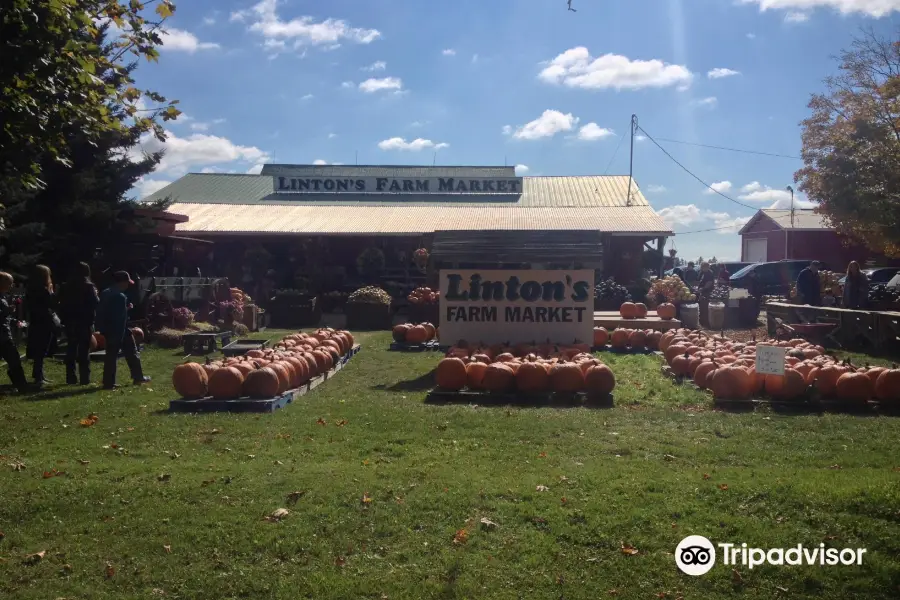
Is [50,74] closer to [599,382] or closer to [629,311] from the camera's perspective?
[599,382]

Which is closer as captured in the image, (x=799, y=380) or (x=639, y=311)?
(x=799, y=380)

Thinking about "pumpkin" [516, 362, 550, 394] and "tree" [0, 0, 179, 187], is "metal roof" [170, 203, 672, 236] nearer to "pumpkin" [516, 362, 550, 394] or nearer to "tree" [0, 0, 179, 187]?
"pumpkin" [516, 362, 550, 394]

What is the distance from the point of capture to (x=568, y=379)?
30.5 ft

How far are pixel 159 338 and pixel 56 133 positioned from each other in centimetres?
1036

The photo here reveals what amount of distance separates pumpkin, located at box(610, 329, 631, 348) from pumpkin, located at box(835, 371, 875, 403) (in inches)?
245

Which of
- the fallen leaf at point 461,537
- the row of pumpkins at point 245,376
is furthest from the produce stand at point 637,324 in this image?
the fallen leaf at point 461,537

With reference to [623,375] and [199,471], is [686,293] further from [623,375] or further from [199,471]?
[199,471]

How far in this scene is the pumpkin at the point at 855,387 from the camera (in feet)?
28.9

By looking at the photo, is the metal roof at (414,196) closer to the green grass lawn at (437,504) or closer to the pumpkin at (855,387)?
the pumpkin at (855,387)

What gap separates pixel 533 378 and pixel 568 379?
1.43 feet

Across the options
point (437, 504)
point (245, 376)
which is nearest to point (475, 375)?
point (245, 376)

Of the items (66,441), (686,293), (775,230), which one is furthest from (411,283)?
(775,230)

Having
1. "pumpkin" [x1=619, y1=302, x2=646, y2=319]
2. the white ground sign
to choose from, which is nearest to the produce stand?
"pumpkin" [x1=619, y1=302, x2=646, y2=319]

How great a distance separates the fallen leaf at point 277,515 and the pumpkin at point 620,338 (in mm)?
10836
